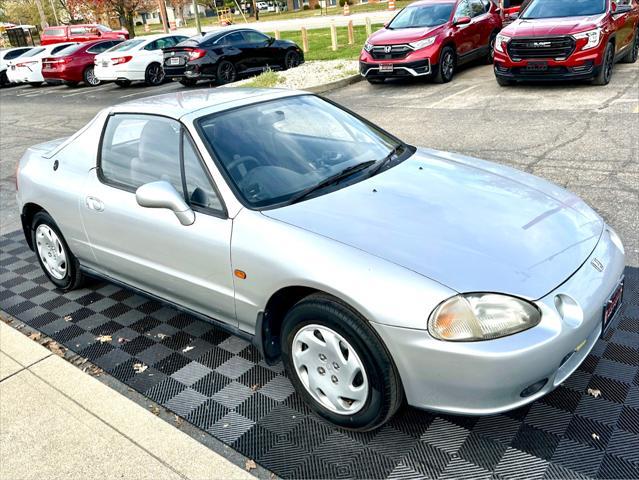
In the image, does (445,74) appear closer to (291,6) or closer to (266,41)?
(266,41)

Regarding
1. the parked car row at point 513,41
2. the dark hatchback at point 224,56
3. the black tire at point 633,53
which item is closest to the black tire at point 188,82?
the dark hatchback at point 224,56

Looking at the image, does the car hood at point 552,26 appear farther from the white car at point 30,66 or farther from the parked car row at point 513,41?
the white car at point 30,66

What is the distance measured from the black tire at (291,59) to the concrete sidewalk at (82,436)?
1477 cm

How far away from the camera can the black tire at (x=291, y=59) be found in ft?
56.7

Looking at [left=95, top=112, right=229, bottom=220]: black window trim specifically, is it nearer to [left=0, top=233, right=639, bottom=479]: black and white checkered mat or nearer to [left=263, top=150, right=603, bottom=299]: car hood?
[left=263, top=150, right=603, bottom=299]: car hood

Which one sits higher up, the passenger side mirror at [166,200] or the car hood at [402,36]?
the passenger side mirror at [166,200]

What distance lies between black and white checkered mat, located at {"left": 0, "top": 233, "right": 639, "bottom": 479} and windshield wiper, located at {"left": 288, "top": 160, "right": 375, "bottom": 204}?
105 cm

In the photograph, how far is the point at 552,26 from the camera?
9953 mm

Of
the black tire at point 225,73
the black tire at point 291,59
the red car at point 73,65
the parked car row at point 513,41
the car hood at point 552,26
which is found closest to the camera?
the car hood at point 552,26

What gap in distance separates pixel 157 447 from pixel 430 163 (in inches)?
88.9

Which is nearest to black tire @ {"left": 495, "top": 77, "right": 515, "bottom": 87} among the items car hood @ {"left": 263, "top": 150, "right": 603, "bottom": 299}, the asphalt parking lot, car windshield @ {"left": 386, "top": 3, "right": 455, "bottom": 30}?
the asphalt parking lot

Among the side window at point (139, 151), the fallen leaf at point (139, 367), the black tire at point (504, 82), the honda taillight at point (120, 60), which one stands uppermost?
the side window at point (139, 151)

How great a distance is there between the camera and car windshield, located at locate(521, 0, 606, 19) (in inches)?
401

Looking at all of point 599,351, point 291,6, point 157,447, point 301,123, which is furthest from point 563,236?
point 291,6
